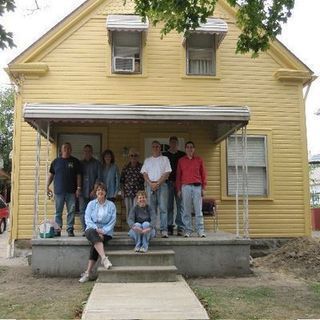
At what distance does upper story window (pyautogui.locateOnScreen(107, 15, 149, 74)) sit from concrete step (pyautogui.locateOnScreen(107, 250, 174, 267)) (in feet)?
18.8

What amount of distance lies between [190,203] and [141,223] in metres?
1.25

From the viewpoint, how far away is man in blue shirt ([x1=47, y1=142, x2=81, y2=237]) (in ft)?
32.0

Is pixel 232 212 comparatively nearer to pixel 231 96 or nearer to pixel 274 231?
pixel 274 231

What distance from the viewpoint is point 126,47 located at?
13.0 m

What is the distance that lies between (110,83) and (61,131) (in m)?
1.77

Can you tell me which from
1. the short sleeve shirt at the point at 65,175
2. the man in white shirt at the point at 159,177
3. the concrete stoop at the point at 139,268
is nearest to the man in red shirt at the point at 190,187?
the man in white shirt at the point at 159,177

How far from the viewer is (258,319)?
610 cm

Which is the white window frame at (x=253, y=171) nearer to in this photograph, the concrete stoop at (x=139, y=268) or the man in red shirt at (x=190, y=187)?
the man in red shirt at (x=190, y=187)

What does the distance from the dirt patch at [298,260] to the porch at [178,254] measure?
3.78 ft

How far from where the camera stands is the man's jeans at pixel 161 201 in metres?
9.60

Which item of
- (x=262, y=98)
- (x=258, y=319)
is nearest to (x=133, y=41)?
(x=262, y=98)

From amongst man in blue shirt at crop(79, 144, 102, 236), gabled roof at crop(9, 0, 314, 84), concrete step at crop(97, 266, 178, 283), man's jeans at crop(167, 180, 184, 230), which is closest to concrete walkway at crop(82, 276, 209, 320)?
concrete step at crop(97, 266, 178, 283)

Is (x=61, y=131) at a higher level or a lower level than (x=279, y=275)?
higher

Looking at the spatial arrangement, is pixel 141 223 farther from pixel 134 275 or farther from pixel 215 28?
pixel 215 28
